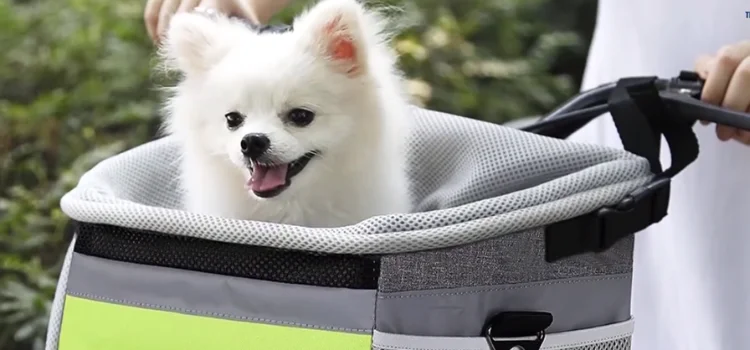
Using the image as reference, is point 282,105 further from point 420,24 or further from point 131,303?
point 420,24

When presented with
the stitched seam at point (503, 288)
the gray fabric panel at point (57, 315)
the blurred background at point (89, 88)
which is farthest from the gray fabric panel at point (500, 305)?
the blurred background at point (89, 88)

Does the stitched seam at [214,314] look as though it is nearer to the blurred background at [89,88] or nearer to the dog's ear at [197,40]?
the dog's ear at [197,40]

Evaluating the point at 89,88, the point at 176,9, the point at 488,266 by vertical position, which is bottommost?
the point at 89,88

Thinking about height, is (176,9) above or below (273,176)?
above

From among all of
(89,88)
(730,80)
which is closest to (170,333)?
(730,80)

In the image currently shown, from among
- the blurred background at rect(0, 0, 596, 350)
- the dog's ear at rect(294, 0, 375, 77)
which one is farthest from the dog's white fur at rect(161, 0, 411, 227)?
the blurred background at rect(0, 0, 596, 350)

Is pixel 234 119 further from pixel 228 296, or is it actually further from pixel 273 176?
pixel 228 296

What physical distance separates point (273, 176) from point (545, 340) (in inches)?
13.1

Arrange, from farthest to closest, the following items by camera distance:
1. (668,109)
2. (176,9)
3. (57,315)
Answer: (176,9)
(668,109)
(57,315)

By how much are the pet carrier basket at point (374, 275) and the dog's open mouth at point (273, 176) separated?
15cm

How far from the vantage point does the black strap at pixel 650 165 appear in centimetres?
70

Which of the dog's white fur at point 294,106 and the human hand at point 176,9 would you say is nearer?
the dog's white fur at point 294,106

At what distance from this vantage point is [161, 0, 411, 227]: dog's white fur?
34.9 inches

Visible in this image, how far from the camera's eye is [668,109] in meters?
0.86
